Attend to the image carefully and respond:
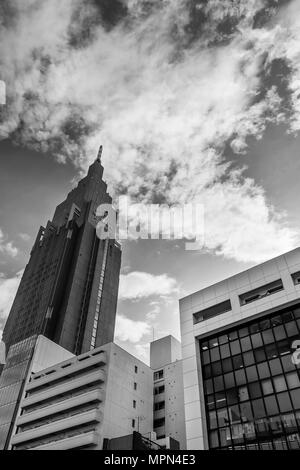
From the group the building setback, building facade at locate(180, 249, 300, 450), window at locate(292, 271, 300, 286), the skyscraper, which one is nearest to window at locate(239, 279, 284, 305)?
building facade at locate(180, 249, 300, 450)

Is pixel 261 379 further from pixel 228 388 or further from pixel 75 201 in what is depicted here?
pixel 75 201

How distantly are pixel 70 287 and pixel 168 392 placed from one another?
8328 centimetres

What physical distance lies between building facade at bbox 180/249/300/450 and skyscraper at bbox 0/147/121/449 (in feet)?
325

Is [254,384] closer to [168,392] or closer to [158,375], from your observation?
[168,392]

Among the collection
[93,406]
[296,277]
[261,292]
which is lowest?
[93,406]

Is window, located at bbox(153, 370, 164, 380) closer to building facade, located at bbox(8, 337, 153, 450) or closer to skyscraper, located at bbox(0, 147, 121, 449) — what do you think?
building facade, located at bbox(8, 337, 153, 450)

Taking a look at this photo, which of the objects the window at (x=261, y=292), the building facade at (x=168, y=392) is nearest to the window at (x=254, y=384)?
the window at (x=261, y=292)

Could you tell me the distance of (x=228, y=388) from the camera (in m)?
37.6

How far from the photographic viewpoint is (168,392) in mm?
75375

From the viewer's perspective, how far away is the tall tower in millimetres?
140125

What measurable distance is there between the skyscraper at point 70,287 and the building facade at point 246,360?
3905 inches

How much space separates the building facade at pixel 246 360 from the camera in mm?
33406

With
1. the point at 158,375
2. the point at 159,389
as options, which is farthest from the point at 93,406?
the point at 158,375
